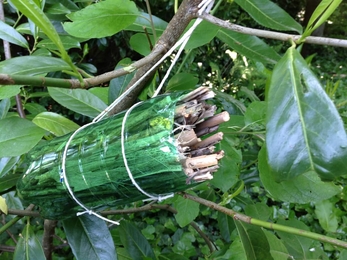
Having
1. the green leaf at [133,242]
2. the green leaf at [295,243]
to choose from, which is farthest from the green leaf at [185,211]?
the green leaf at [295,243]

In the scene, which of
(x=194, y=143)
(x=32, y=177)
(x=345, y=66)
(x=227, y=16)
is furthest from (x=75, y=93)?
(x=345, y=66)

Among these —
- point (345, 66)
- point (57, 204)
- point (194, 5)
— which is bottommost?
point (345, 66)

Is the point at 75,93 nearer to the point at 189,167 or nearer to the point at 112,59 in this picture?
the point at 189,167

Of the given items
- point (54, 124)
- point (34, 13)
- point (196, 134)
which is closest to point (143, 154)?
point (196, 134)

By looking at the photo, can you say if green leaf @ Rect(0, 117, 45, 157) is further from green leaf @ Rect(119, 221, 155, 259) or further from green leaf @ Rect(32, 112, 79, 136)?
green leaf @ Rect(119, 221, 155, 259)

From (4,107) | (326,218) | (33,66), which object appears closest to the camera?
(33,66)

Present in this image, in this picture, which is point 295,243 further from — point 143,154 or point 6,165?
point 6,165
